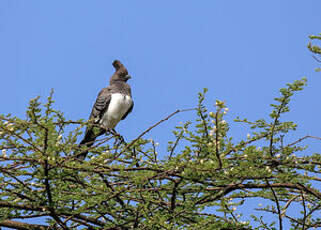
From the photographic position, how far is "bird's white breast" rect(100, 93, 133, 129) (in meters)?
7.15

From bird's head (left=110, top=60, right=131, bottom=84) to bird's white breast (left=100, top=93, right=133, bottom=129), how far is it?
45cm

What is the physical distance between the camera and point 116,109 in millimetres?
7156

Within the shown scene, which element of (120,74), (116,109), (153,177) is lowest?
(153,177)

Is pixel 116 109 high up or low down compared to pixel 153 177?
up

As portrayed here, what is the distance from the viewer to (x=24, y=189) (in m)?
3.92

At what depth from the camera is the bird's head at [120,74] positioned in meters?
7.67

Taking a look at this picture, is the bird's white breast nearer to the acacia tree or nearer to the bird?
the bird

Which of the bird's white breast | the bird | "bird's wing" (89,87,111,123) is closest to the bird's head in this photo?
the bird

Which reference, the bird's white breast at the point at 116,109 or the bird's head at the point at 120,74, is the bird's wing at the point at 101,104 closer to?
the bird's white breast at the point at 116,109

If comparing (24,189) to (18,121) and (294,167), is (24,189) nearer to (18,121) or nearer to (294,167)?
(18,121)

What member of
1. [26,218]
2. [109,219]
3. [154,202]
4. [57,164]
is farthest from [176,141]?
[26,218]

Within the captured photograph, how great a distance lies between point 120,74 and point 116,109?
2.62ft

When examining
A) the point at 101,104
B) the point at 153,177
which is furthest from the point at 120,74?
the point at 153,177

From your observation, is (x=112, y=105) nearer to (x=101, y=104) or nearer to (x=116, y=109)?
(x=116, y=109)
